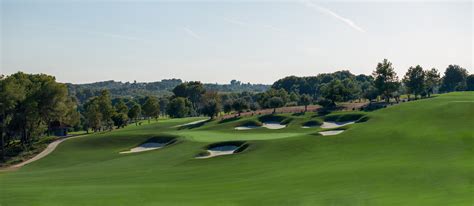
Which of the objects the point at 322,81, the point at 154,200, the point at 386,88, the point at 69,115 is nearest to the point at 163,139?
the point at 69,115

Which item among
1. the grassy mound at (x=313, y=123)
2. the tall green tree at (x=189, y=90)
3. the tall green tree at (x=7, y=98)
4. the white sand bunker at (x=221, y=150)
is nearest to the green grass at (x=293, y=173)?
the white sand bunker at (x=221, y=150)

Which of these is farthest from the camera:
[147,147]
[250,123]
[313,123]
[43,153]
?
[250,123]

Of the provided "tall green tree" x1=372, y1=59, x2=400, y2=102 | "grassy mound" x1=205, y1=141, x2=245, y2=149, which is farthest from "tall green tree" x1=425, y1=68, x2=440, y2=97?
"grassy mound" x1=205, y1=141, x2=245, y2=149

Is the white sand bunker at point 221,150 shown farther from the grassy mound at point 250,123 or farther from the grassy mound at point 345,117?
the grassy mound at point 345,117

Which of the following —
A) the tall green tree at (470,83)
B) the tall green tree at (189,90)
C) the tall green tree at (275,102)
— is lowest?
the tall green tree at (275,102)

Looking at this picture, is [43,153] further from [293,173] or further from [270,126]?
[293,173]

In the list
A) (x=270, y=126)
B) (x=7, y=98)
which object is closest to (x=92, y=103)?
(x=7, y=98)

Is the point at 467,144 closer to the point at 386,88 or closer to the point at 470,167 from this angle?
the point at 470,167

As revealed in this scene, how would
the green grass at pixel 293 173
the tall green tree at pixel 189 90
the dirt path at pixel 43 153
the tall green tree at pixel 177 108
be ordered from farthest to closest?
the tall green tree at pixel 189 90 → the tall green tree at pixel 177 108 → the dirt path at pixel 43 153 → the green grass at pixel 293 173

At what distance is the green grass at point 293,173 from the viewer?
2472cm

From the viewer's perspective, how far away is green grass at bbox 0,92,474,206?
973 inches

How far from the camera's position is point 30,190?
29641 mm

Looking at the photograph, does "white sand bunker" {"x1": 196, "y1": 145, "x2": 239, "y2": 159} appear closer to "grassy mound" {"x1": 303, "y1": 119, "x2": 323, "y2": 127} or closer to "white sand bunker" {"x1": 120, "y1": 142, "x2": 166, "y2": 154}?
"white sand bunker" {"x1": 120, "y1": 142, "x2": 166, "y2": 154}

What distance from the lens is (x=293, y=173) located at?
32.3 metres
